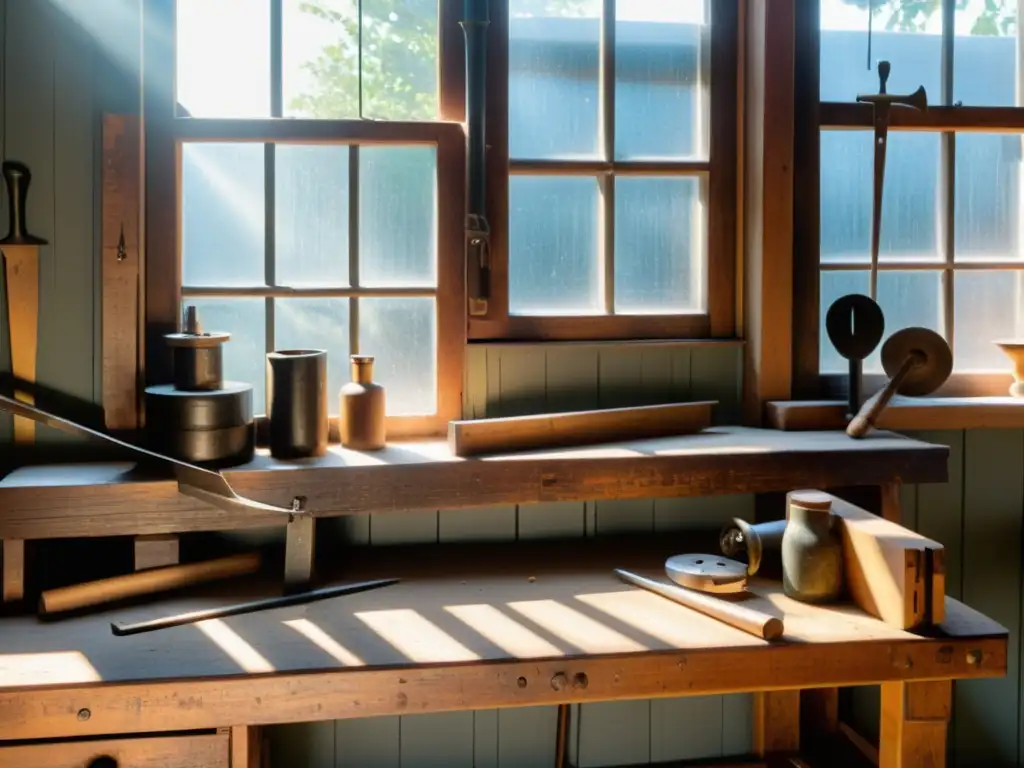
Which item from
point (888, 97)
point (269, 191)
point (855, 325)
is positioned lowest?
point (855, 325)

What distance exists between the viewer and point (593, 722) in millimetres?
2666

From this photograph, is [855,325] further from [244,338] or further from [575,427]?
[244,338]

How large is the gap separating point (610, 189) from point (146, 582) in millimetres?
1529

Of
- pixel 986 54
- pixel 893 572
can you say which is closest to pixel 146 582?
pixel 893 572

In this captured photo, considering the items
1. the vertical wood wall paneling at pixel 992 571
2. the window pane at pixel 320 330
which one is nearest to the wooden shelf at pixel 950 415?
the vertical wood wall paneling at pixel 992 571

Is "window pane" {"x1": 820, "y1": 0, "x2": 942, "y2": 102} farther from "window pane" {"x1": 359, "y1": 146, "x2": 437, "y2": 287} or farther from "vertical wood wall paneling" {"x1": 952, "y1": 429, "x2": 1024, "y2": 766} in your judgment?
"window pane" {"x1": 359, "y1": 146, "x2": 437, "y2": 287}

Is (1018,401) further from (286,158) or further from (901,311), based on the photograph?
(286,158)

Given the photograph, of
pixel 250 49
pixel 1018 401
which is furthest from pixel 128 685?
pixel 1018 401

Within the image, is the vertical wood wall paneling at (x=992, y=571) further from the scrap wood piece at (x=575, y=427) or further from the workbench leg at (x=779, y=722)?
the scrap wood piece at (x=575, y=427)

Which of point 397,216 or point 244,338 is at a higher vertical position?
point 397,216

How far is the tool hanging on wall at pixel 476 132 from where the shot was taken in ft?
8.20

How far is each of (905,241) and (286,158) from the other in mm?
1742

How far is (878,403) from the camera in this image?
8.09 feet

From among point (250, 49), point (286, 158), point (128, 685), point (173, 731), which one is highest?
point (250, 49)
